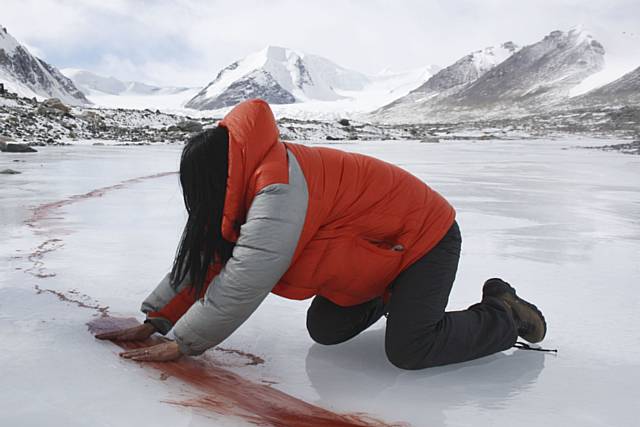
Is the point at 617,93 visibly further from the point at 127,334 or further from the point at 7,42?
the point at 127,334

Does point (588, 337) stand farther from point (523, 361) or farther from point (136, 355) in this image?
point (136, 355)

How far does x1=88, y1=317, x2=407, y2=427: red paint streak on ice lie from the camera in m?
1.55

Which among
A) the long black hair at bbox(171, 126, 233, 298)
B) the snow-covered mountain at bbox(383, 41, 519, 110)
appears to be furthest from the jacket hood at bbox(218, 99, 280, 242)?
the snow-covered mountain at bbox(383, 41, 519, 110)

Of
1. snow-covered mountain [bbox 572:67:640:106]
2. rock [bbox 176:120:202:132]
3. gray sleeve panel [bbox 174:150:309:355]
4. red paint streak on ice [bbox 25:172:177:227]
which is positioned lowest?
red paint streak on ice [bbox 25:172:177:227]

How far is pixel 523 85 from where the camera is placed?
111250mm

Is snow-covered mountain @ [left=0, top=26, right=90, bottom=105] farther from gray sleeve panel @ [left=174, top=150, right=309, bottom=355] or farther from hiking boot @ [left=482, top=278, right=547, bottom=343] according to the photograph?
hiking boot @ [left=482, top=278, right=547, bottom=343]

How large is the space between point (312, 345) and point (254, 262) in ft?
1.91

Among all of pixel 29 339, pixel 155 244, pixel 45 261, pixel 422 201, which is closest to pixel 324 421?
pixel 422 201

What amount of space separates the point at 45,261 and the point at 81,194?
2805mm

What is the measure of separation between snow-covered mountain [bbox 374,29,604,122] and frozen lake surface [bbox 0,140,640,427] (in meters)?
89.8

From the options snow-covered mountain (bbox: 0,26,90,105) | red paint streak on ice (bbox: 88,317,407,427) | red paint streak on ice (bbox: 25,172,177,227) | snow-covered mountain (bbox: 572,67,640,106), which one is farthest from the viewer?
snow-covered mountain (bbox: 0,26,90,105)

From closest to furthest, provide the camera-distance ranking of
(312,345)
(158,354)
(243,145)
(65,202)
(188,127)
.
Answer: (243,145)
(158,354)
(312,345)
(65,202)
(188,127)

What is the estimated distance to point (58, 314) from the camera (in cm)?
216

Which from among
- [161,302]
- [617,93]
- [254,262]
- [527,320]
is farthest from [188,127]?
[617,93]
